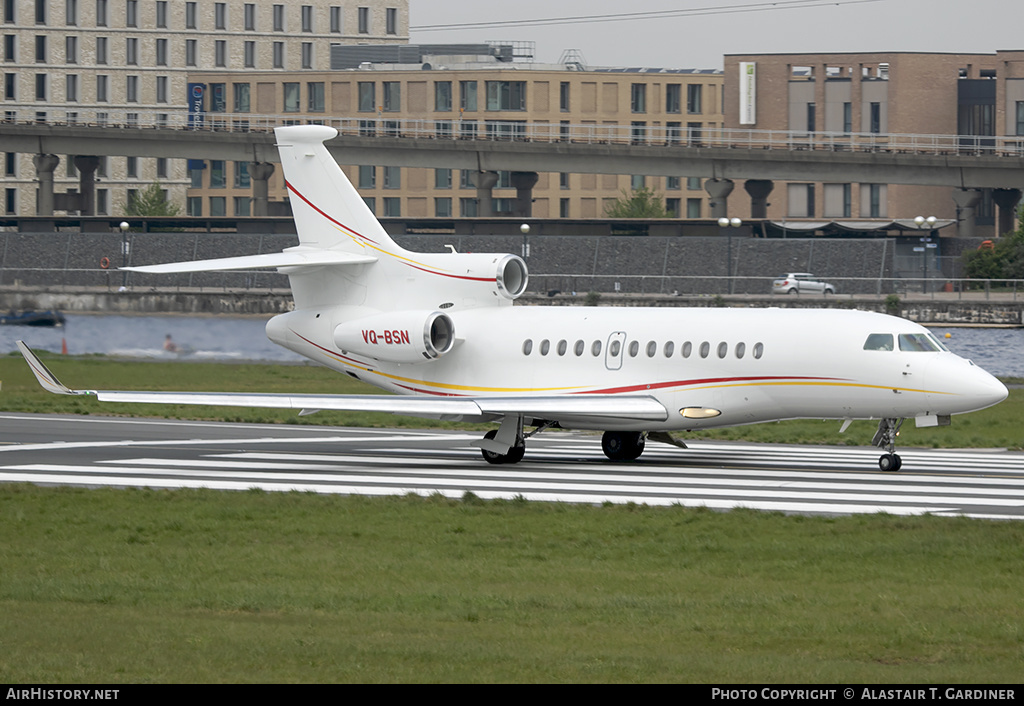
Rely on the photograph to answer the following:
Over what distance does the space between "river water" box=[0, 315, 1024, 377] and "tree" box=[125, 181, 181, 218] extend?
70.8 meters

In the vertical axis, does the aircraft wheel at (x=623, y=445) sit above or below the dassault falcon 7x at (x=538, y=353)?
below

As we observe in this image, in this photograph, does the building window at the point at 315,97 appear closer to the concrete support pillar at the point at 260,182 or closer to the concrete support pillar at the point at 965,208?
the concrete support pillar at the point at 260,182

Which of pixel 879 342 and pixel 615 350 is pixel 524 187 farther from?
pixel 879 342

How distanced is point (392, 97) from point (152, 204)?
23.8m

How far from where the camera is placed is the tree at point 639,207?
121062mm

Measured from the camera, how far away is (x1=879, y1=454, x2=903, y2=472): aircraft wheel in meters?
24.2

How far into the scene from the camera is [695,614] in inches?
472

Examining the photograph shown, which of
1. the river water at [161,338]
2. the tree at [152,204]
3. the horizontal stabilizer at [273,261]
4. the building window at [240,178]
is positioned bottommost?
the river water at [161,338]

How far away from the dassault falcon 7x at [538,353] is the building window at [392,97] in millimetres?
103893

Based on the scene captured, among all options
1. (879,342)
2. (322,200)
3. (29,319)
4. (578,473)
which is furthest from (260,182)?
(879,342)

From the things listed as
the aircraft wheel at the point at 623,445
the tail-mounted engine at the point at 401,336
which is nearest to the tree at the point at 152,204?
the tail-mounted engine at the point at 401,336

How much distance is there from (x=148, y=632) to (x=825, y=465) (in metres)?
17.2

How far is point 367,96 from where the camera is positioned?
13338cm

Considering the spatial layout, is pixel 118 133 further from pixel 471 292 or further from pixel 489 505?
pixel 489 505
